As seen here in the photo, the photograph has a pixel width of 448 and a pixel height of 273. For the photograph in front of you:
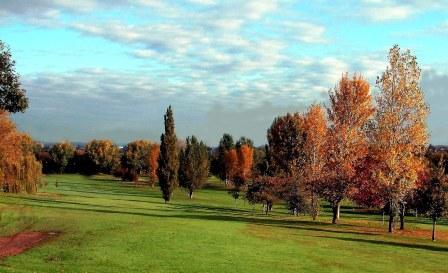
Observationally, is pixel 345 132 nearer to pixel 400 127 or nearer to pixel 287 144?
pixel 400 127

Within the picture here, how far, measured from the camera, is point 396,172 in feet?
166

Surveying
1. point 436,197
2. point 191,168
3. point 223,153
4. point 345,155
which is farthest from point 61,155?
point 436,197

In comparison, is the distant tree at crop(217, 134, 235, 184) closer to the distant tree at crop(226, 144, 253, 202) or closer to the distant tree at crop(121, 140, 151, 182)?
the distant tree at crop(226, 144, 253, 202)

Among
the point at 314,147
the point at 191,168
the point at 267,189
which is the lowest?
the point at 267,189

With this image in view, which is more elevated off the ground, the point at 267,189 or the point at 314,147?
the point at 314,147

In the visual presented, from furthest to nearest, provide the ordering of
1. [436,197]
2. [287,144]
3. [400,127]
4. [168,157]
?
[287,144] < [168,157] < [400,127] < [436,197]

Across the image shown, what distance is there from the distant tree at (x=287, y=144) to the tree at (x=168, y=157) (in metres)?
14.9

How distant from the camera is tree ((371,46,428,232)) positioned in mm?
50312

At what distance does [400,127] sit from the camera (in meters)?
51.0

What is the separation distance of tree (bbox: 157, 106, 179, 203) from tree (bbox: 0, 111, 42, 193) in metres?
17.4

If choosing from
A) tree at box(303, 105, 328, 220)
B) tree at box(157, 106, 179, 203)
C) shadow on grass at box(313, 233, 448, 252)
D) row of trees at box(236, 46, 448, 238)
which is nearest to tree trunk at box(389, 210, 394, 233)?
A: row of trees at box(236, 46, 448, 238)

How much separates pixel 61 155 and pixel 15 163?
10961cm

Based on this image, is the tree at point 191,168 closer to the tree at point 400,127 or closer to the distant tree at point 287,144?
the distant tree at point 287,144

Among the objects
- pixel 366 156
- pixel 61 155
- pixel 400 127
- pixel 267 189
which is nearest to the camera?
pixel 400 127
